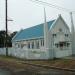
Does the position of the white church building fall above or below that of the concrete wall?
above

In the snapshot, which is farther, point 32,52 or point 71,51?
point 71,51

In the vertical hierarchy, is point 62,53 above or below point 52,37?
below

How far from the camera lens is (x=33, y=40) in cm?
5306

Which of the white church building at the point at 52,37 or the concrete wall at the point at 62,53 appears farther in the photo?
the white church building at the point at 52,37

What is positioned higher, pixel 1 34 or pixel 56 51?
pixel 1 34

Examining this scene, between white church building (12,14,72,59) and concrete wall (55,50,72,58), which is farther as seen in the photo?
white church building (12,14,72,59)

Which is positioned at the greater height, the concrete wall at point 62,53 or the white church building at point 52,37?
the white church building at point 52,37

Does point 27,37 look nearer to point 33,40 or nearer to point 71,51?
point 33,40

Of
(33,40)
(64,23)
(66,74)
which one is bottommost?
(66,74)

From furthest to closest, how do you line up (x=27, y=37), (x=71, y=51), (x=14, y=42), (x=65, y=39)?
(x=14, y=42) → (x=27, y=37) → (x=65, y=39) → (x=71, y=51)

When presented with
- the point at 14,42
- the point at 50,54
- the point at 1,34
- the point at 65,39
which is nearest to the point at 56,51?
the point at 50,54

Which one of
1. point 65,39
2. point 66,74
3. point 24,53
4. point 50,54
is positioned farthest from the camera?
point 65,39

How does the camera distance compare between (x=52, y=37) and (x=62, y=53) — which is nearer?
(x=62, y=53)

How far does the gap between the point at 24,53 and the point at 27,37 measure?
18.6m
